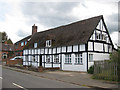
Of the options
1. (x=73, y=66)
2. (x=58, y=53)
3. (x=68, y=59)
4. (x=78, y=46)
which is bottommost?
(x=73, y=66)

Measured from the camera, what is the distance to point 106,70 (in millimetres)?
13062

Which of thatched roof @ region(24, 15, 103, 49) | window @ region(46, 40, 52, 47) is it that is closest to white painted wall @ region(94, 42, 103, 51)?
thatched roof @ region(24, 15, 103, 49)

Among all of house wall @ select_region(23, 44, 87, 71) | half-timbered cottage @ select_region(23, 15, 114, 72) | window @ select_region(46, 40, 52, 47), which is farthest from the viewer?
window @ select_region(46, 40, 52, 47)

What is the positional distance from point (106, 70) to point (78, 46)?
944 centimetres

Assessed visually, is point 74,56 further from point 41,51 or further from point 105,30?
point 41,51

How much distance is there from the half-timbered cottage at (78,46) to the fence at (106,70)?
6619 mm

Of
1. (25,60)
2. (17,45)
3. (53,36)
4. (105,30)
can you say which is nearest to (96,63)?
(105,30)

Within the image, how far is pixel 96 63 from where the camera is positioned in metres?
14.5

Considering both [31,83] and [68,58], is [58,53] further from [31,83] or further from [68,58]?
[31,83]

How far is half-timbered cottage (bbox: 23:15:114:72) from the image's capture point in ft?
70.9

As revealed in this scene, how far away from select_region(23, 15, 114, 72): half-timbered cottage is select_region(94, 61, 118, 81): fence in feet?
21.7

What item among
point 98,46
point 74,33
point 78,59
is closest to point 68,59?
point 78,59

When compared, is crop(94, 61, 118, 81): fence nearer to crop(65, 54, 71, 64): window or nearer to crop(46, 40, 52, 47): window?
crop(65, 54, 71, 64): window

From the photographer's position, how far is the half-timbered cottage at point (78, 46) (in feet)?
70.9
